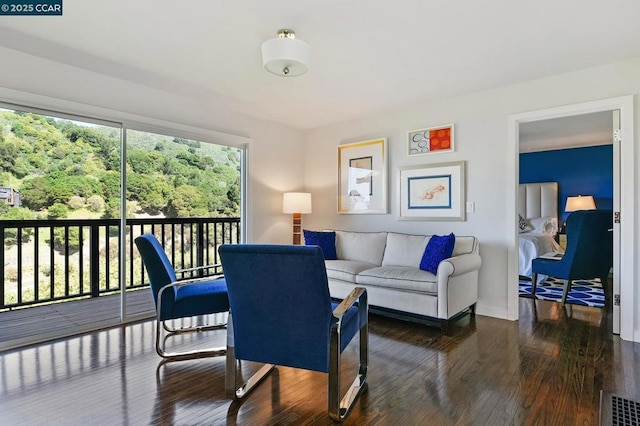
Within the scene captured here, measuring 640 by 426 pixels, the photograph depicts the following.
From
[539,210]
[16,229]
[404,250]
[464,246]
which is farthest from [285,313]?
[539,210]

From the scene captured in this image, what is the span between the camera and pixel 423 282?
3256 mm

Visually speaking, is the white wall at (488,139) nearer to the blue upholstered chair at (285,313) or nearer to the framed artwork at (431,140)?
the framed artwork at (431,140)

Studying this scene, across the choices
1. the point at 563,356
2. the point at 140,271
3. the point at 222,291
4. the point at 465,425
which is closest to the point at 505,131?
the point at 563,356

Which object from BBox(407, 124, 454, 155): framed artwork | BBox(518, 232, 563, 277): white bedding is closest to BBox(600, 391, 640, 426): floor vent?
BBox(407, 124, 454, 155): framed artwork

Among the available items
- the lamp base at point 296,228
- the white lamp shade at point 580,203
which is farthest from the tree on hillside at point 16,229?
the white lamp shade at point 580,203

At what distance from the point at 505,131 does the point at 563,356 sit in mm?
2118

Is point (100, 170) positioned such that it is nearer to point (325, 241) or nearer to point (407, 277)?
point (325, 241)

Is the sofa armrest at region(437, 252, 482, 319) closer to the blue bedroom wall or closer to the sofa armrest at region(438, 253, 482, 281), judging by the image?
the sofa armrest at region(438, 253, 482, 281)

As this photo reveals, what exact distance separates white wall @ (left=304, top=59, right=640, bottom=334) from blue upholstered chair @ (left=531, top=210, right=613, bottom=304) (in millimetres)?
1014

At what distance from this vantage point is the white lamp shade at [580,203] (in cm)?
623

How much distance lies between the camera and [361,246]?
437 cm

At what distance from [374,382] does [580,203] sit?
19.6ft

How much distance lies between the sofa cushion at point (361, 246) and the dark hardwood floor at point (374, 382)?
1.21 meters

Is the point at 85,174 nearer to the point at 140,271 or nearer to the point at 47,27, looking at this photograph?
the point at 140,271
